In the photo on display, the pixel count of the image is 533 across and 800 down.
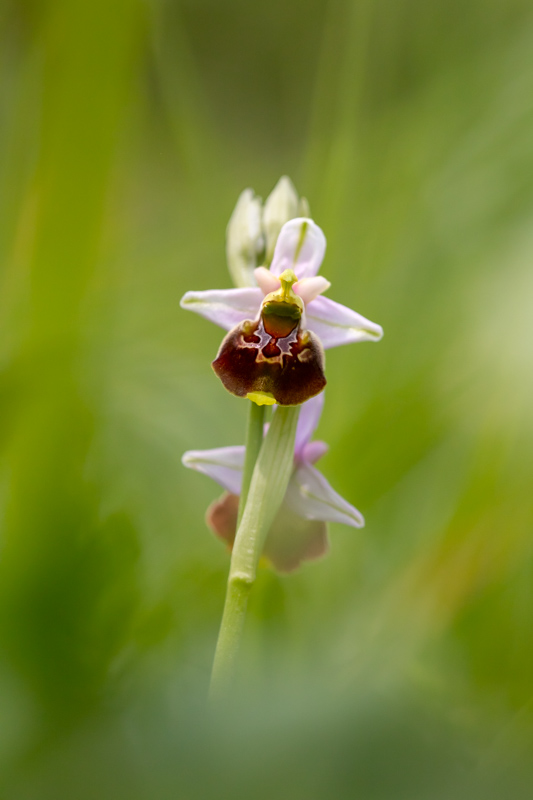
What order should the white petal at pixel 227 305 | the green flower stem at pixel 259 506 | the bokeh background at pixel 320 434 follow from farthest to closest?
1. the white petal at pixel 227 305
2. the green flower stem at pixel 259 506
3. the bokeh background at pixel 320 434

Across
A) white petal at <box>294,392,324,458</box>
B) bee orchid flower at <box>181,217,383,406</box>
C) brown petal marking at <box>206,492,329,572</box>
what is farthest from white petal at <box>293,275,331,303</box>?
brown petal marking at <box>206,492,329,572</box>

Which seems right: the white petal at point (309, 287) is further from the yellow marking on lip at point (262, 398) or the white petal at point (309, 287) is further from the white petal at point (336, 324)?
the yellow marking on lip at point (262, 398)

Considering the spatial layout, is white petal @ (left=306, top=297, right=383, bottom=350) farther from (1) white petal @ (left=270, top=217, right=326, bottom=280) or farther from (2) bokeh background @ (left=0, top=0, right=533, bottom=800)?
(2) bokeh background @ (left=0, top=0, right=533, bottom=800)

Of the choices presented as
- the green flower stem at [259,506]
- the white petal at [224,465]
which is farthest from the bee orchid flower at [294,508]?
the green flower stem at [259,506]

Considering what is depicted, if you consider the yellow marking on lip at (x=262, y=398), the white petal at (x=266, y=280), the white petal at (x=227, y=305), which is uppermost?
the white petal at (x=266, y=280)

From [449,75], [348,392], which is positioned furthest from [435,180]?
[348,392]

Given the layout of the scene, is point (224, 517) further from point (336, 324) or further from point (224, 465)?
point (336, 324)

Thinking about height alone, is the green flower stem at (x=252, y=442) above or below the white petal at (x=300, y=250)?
below

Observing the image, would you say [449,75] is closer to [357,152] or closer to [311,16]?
[357,152]
